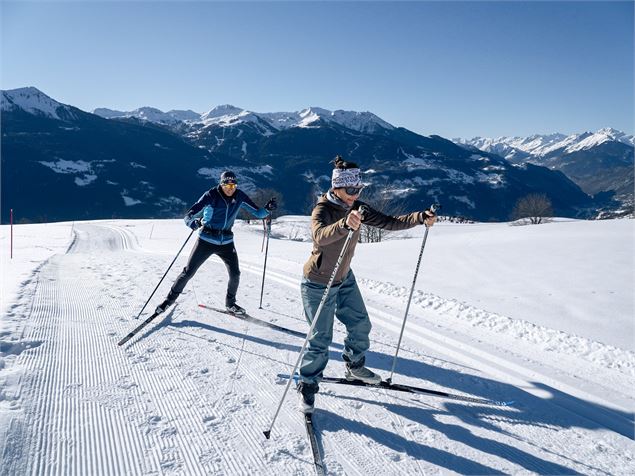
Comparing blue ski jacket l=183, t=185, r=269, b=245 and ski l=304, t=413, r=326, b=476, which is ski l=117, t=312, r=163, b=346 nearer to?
blue ski jacket l=183, t=185, r=269, b=245

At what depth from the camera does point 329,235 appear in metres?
3.32

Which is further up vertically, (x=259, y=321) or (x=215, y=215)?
(x=215, y=215)

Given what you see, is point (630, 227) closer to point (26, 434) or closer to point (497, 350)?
point (497, 350)

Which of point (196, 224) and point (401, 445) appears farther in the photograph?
point (196, 224)

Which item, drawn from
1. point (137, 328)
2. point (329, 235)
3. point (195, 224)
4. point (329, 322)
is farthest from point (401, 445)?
point (195, 224)

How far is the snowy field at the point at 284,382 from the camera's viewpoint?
3.12 metres

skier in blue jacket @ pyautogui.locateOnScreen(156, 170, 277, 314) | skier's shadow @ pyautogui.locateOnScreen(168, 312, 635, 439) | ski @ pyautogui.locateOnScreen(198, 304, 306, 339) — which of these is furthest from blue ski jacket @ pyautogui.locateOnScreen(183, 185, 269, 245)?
skier's shadow @ pyautogui.locateOnScreen(168, 312, 635, 439)

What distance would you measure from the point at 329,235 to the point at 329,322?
100 centimetres

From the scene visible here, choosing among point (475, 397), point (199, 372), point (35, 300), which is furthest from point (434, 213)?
point (35, 300)

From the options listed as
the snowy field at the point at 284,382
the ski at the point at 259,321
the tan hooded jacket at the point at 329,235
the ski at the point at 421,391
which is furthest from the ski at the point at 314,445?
the ski at the point at 259,321

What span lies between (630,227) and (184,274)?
16.6 m

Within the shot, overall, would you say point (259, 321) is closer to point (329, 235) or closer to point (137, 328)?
point (137, 328)

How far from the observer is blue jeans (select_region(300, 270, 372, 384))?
3.75m

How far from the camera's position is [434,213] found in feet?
12.7
